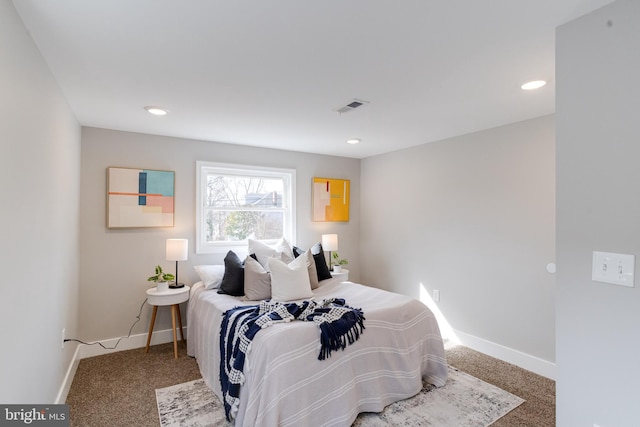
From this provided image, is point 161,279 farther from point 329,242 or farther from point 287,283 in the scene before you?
point 329,242

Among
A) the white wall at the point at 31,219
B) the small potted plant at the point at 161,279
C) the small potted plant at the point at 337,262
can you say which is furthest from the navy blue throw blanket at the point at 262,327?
the small potted plant at the point at 337,262

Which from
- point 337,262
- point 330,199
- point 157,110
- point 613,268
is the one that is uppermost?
point 157,110

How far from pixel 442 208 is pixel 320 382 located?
256 cm

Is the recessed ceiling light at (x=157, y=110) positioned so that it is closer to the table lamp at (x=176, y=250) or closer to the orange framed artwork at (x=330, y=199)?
the table lamp at (x=176, y=250)

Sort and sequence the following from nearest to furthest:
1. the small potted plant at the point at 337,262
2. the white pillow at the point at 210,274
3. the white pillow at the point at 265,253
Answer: the white pillow at the point at 210,274
the white pillow at the point at 265,253
the small potted plant at the point at 337,262

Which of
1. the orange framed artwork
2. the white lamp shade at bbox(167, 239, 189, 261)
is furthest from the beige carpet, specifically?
the orange framed artwork

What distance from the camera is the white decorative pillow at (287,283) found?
3062mm

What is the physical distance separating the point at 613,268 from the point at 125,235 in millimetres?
3940

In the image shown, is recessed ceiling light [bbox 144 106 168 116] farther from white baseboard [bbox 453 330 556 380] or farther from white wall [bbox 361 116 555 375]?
white baseboard [bbox 453 330 556 380]

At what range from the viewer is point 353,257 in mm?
5105

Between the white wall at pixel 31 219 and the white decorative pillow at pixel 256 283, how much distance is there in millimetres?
1424

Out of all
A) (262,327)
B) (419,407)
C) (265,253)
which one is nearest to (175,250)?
(265,253)

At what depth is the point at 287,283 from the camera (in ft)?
10.1

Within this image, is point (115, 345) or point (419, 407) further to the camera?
point (115, 345)
